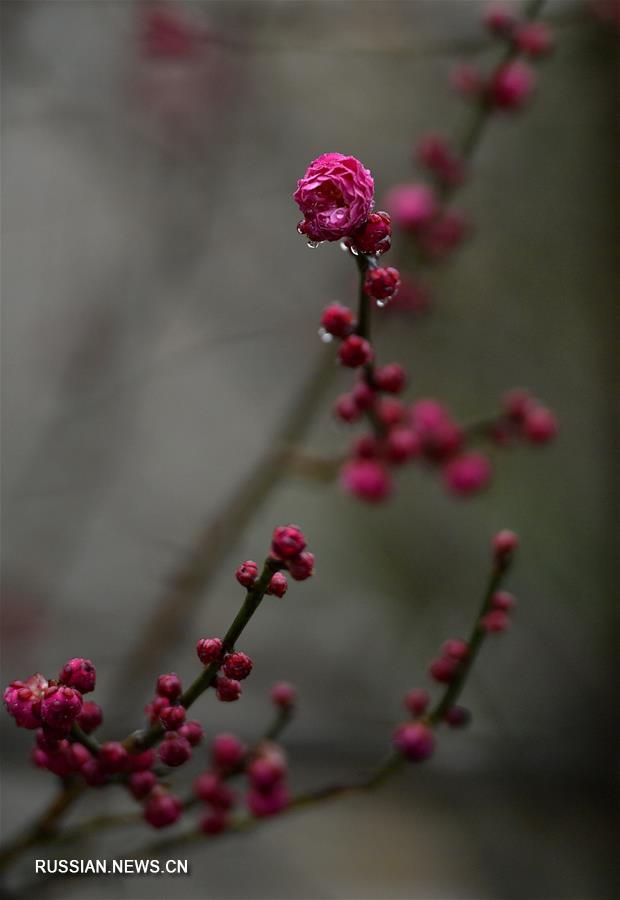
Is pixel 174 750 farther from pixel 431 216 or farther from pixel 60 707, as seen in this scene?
pixel 431 216

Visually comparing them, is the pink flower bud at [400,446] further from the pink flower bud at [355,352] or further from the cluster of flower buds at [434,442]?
the pink flower bud at [355,352]

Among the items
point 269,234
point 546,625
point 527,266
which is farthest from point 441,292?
point 546,625

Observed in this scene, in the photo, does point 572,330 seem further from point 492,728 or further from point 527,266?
point 492,728

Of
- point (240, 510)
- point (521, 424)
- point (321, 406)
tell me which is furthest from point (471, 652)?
point (321, 406)

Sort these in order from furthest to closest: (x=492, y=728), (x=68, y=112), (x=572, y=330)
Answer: (x=572, y=330)
(x=492, y=728)
(x=68, y=112)

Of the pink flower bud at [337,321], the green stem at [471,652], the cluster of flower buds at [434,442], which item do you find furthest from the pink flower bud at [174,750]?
the cluster of flower buds at [434,442]

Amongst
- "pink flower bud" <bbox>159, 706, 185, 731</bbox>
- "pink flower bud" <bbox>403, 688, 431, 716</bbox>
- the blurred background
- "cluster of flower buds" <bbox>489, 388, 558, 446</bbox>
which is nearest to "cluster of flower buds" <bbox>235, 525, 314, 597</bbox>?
"pink flower bud" <bbox>159, 706, 185, 731</bbox>
